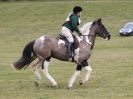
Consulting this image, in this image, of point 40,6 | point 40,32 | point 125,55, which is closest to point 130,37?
point 40,32

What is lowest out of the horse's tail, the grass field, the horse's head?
the grass field

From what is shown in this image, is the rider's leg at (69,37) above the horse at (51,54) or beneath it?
above

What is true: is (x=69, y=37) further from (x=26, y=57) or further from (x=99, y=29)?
(x=26, y=57)

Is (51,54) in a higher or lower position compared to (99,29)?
lower

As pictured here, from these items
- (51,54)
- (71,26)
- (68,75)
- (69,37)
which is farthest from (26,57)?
(68,75)

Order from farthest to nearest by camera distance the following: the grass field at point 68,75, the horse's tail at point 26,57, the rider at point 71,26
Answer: the horse's tail at point 26,57, the rider at point 71,26, the grass field at point 68,75

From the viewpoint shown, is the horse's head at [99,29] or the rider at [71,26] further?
the horse's head at [99,29]

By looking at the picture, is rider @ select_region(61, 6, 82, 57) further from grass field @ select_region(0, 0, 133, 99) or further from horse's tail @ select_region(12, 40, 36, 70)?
grass field @ select_region(0, 0, 133, 99)

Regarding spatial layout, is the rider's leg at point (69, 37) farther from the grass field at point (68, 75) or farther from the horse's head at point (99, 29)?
the grass field at point (68, 75)

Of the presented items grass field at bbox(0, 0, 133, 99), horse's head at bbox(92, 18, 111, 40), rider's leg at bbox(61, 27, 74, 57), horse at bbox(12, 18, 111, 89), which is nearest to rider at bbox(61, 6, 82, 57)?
rider's leg at bbox(61, 27, 74, 57)

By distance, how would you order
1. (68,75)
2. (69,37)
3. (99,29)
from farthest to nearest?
(68,75), (99,29), (69,37)

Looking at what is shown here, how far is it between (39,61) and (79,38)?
1.58 m

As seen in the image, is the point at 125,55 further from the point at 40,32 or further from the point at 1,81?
the point at 40,32

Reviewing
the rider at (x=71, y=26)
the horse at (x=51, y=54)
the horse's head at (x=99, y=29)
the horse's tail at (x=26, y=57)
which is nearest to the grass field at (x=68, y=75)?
the horse at (x=51, y=54)
